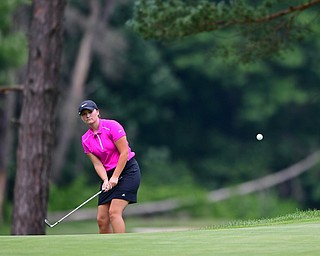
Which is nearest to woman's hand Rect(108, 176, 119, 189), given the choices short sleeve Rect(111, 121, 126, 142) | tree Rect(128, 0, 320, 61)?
short sleeve Rect(111, 121, 126, 142)

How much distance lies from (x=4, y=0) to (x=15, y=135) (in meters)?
16.1

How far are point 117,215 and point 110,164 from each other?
0.56 metres

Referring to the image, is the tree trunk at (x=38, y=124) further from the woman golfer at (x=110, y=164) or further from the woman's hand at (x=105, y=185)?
the woman's hand at (x=105, y=185)

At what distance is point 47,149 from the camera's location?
62.0ft

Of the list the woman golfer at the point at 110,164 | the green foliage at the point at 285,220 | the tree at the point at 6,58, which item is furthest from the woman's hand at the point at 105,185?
the tree at the point at 6,58

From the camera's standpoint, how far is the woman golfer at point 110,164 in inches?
490

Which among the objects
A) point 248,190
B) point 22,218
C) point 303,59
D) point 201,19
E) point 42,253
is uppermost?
point 42,253

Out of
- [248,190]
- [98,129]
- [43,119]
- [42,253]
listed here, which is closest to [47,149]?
[43,119]

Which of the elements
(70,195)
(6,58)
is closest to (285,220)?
(6,58)

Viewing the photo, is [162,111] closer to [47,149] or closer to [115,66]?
[115,66]

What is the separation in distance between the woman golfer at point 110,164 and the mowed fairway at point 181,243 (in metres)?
1.47

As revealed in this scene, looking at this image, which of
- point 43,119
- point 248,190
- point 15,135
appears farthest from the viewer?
point 248,190

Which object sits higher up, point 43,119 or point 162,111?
point 43,119

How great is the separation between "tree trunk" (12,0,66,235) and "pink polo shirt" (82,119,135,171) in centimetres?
629
